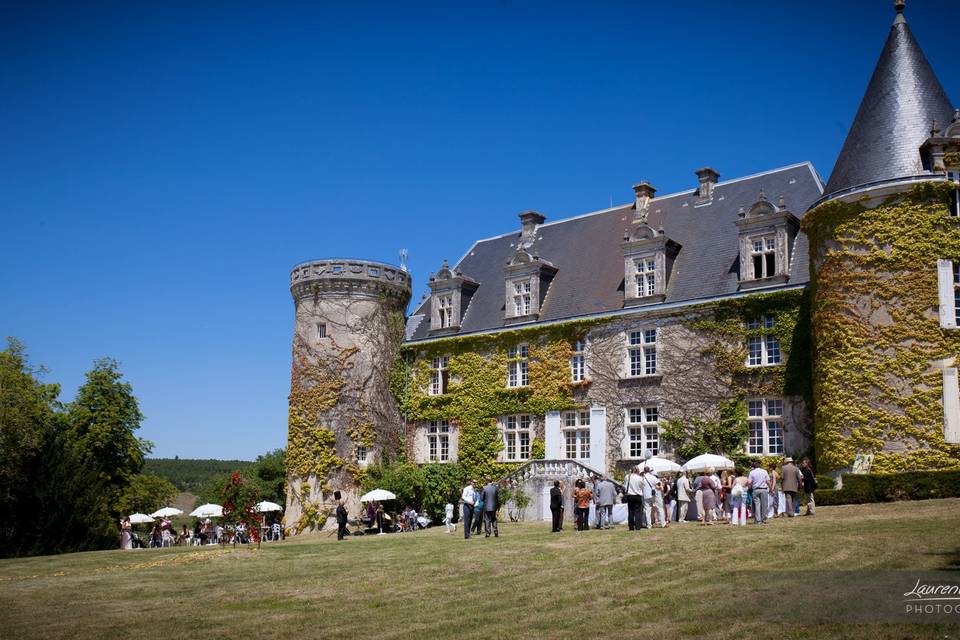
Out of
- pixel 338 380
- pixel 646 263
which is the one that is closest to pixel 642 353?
pixel 646 263

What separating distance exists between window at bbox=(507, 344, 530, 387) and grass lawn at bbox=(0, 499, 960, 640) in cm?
1727

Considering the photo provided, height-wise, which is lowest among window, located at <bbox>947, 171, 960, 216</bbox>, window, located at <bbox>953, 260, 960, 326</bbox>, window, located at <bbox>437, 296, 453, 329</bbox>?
window, located at <bbox>953, 260, 960, 326</bbox>

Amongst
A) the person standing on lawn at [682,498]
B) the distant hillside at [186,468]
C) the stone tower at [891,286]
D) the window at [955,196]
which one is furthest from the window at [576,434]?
the distant hillside at [186,468]

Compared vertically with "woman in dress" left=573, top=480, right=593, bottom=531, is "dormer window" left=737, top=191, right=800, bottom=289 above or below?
above

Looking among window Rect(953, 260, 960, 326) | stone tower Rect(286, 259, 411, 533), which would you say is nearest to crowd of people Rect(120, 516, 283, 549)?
stone tower Rect(286, 259, 411, 533)

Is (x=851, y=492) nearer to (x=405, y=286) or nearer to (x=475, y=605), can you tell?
(x=475, y=605)

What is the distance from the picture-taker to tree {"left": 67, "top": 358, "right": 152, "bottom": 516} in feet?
173

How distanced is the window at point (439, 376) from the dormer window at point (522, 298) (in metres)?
4.54

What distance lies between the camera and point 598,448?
3719 cm

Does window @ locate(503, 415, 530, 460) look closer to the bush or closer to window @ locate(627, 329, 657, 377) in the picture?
window @ locate(627, 329, 657, 377)

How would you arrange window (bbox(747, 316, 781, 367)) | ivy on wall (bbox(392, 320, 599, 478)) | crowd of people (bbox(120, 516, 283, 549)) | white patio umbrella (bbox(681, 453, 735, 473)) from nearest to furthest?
1. white patio umbrella (bbox(681, 453, 735, 473))
2. window (bbox(747, 316, 781, 367))
3. ivy on wall (bbox(392, 320, 599, 478))
4. crowd of people (bbox(120, 516, 283, 549))

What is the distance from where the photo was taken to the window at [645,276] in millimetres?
37531

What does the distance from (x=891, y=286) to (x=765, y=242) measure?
19.9 ft

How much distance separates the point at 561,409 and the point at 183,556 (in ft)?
59.0
